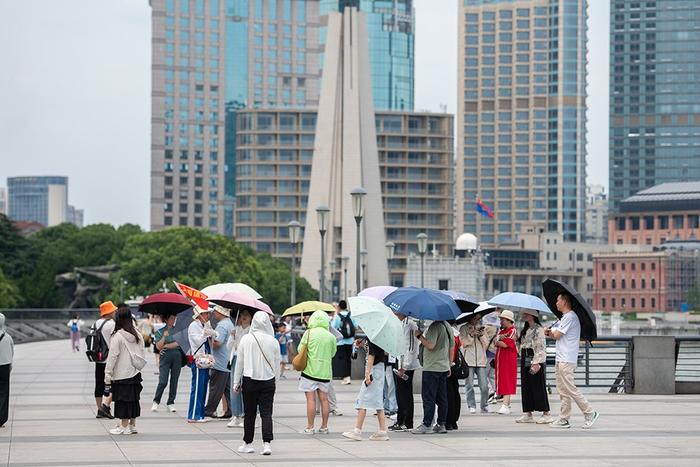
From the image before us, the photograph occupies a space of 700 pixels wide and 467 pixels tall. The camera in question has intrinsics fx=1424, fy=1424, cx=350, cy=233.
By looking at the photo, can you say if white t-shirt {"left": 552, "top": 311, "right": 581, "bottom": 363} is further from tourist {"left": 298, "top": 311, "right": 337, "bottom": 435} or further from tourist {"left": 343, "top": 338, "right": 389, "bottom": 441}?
→ tourist {"left": 298, "top": 311, "right": 337, "bottom": 435}

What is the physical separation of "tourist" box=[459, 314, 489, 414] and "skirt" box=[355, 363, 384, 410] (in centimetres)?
466

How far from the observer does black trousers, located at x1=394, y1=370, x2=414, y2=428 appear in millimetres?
21438

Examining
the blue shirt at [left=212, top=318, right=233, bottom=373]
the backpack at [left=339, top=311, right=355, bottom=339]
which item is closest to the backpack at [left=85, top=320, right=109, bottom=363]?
the blue shirt at [left=212, top=318, right=233, bottom=373]

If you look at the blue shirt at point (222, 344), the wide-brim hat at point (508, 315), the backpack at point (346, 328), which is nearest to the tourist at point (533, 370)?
the wide-brim hat at point (508, 315)

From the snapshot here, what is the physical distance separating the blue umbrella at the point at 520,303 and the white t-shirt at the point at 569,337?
0.90 meters

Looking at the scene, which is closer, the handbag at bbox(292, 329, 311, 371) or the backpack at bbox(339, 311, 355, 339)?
the handbag at bbox(292, 329, 311, 371)

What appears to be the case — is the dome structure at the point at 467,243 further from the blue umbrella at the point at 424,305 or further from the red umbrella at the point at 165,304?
the blue umbrella at the point at 424,305

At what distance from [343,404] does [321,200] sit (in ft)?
421

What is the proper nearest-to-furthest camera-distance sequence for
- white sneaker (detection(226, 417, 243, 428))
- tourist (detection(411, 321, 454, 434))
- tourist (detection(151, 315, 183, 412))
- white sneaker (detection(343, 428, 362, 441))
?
white sneaker (detection(343, 428, 362, 441)) → tourist (detection(411, 321, 454, 434)) → white sneaker (detection(226, 417, 243, 428)) → tourist (detection(151, 315, 183, 412))

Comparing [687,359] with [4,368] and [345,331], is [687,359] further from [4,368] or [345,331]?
[4,368]

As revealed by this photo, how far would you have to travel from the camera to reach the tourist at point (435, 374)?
2084 centimetres

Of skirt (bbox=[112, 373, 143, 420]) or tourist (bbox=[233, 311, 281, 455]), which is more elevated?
tourist (bbox=[233, 311, 281, 455])

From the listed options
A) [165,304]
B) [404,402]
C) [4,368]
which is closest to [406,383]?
[404,402]

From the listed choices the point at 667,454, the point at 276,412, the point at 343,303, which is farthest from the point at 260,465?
the point at 343,303
